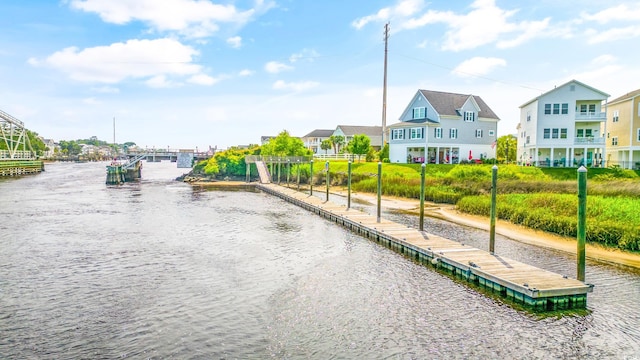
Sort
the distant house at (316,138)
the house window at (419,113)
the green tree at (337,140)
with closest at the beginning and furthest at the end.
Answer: the house window at (419,113) < the green tree at (337,140) < the distant house at (316,138)

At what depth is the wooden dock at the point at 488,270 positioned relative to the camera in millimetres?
12438

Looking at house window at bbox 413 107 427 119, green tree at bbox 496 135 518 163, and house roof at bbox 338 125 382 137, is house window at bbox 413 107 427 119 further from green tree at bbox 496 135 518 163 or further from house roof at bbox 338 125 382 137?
house roof at bbox 338 125 382 137

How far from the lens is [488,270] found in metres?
Result: 14.5

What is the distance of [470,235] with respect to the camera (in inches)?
897

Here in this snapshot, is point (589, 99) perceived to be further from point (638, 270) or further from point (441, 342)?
point (441, 342)

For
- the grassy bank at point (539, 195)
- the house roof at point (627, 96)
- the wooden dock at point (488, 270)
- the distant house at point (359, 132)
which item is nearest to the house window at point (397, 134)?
the grassy bank at point (539, 195)

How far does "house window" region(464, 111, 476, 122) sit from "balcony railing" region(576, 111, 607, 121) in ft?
42.0

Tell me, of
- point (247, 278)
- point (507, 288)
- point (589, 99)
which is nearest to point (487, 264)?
point (507, 288)

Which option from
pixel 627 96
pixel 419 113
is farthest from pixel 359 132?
pixel 627 96

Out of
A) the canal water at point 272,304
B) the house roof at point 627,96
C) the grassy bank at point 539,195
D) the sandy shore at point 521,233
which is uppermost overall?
the house roof at point 627,96

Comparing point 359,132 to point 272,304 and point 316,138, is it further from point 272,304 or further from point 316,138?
point 272,304

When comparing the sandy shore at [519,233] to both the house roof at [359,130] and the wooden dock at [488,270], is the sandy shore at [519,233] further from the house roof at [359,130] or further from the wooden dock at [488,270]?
the house roof at [359,130]

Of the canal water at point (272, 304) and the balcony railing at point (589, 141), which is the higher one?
the balcony railing at point (589, 141)

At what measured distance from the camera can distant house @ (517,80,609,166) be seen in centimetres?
5106
